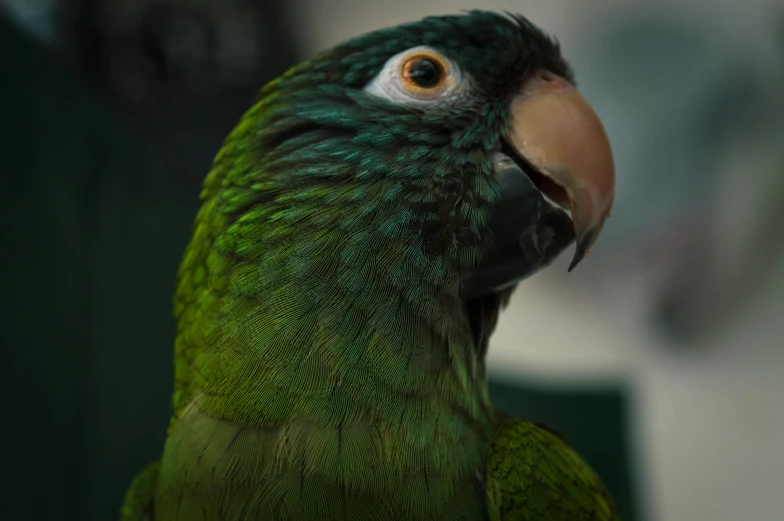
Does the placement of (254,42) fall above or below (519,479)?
above

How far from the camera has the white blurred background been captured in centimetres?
150

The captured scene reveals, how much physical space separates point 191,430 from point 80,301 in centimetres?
77

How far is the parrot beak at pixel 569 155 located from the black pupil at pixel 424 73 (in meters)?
0.10

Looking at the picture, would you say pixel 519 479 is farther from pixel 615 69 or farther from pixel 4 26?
pixel 615 69

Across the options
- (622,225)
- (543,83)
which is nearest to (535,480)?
(543,83)

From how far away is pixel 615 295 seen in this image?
5.08 feet

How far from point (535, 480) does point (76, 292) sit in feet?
3.49

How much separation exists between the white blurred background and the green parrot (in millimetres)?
956

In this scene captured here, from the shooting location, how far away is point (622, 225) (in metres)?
1.55

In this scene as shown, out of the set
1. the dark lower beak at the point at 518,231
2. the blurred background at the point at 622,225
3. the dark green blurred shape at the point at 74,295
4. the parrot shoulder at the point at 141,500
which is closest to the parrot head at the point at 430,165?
the dark lower beak at the point at 518,231

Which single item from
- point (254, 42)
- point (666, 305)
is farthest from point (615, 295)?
point (254, 42)

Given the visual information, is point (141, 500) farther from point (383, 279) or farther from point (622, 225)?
point (622, 225)

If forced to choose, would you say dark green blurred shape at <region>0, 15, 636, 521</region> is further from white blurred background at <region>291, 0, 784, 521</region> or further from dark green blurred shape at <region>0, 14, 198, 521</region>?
white blurred background at <region>291, 0, 784, 521</region>

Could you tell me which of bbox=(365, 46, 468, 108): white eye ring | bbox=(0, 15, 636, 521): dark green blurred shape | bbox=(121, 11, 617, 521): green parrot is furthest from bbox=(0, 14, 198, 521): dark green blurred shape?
bbox=(365, 46, 468, 108): white eye ring
